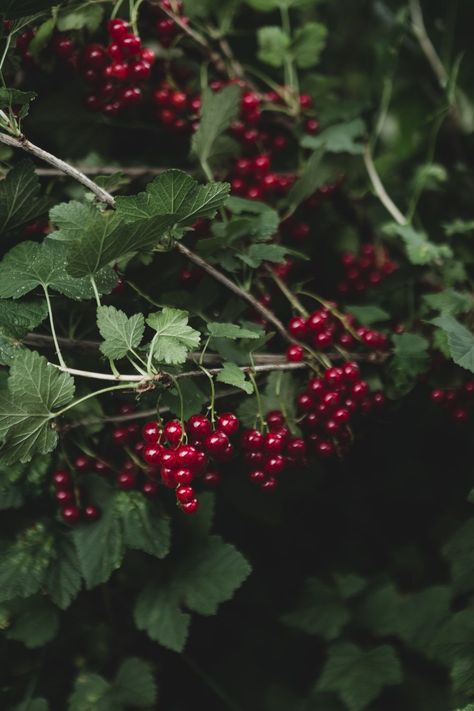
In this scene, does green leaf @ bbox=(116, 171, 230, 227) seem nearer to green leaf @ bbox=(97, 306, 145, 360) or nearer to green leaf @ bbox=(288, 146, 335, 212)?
green leaf @ bbox=(97, 306, 145, 360)

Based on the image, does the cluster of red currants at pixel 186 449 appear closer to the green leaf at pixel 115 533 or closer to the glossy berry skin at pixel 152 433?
the glossy berry skin at pixel 152 433

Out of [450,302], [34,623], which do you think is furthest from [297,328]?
[34,623]

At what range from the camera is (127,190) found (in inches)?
39.3

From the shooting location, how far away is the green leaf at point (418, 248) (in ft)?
3.25

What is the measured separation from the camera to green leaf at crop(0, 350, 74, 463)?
0.69m

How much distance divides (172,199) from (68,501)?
1.45 feet

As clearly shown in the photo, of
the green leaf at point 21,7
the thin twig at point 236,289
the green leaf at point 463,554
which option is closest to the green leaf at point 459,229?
the thin twig at point 236,289

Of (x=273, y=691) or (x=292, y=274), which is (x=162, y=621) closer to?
(x=273, y=691)

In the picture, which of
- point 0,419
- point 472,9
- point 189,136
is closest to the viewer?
point 0,419

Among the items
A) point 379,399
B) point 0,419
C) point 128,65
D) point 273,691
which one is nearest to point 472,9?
point 128,65

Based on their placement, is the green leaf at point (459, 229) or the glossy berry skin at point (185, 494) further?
the green leaf at point (459, 229)

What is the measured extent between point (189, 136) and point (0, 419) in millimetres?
628

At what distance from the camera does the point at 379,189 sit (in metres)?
1.15

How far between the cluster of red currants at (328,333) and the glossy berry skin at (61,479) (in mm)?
348
